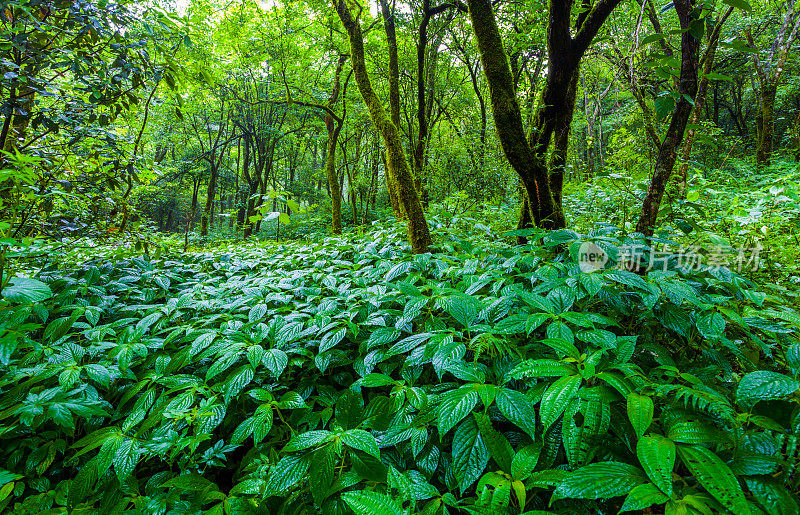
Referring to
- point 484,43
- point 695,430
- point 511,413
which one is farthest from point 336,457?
point 484,43

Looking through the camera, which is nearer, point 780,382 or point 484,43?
point 780,382

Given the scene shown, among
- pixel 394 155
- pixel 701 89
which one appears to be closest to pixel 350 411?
pixel 394 155

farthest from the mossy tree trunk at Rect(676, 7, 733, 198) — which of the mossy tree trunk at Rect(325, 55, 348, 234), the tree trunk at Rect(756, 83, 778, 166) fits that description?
the mossy tree trunk at Rect(325, 55, 348, 234)

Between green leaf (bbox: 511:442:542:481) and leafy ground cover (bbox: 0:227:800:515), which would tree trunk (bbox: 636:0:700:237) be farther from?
green leaf (bbox: 511:442:542:481)

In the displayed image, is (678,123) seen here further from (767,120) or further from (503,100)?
(767,120)

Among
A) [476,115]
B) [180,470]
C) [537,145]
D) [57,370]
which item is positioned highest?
[476,115]

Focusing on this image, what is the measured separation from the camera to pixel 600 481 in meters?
1.00

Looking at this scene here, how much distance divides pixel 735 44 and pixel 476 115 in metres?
13.4

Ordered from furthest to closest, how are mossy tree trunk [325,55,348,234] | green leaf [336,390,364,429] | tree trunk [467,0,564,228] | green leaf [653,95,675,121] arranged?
mossy tree trunk [325,55,348,234]
tree trunk [467,0,564,228]
green leaf [653,95,675,121]
green leaf [336,390,364,429]

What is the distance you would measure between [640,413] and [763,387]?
0.49 meters

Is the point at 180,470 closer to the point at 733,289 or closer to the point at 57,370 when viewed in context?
the point at 57,370

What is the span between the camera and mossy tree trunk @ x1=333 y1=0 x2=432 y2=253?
393cm

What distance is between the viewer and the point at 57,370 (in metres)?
1.78

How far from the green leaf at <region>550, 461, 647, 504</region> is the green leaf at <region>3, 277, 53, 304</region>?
249 cm
